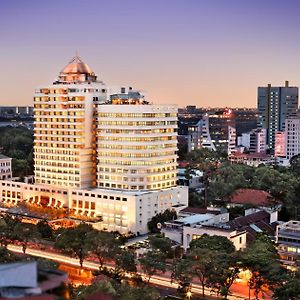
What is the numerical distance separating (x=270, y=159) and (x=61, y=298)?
112752 millimetres

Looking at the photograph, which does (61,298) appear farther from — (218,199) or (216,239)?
(218,199)

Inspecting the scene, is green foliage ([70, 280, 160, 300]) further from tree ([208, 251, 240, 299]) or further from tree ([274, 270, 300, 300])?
tree ([274, 270, 300, 300])

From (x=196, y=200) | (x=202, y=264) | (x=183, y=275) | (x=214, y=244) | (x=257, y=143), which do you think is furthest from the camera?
(x=257, y=143)

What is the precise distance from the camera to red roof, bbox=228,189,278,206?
6284cm

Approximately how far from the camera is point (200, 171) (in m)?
82.4

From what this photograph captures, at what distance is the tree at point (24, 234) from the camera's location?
153 feet

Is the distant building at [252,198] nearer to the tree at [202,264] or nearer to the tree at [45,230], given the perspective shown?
the tree at [45,230]

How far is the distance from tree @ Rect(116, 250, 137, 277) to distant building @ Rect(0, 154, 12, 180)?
44.4 m

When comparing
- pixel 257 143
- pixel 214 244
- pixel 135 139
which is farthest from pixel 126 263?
pixel 257 143

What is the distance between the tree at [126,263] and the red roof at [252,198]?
87.4 ft

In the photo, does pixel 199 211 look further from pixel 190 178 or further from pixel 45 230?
pixel 190 178

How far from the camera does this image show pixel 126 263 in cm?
3881

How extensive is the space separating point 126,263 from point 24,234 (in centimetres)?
1209

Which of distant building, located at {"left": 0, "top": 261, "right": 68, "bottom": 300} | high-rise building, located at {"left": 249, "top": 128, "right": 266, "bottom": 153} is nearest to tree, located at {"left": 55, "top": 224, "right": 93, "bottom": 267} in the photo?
distant building, located at {"left": 0, "top": 261, "right": 68, "bottom": 300}
